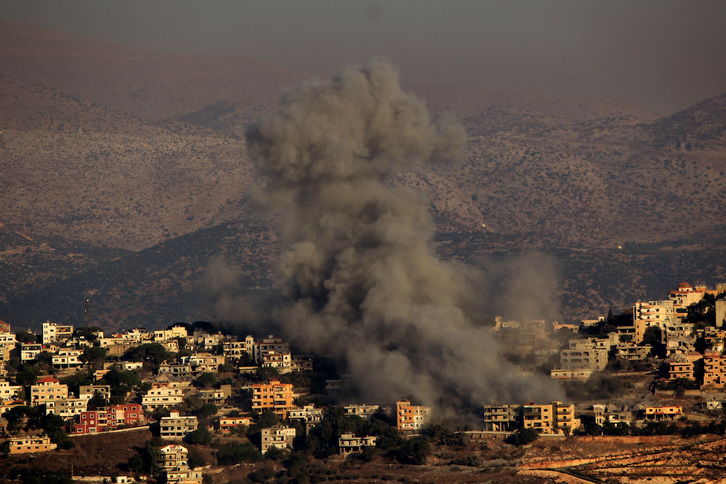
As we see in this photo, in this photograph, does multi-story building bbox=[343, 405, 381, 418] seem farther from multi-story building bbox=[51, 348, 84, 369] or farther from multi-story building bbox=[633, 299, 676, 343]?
multi-story building bbox=[51, 348, 84, 369]

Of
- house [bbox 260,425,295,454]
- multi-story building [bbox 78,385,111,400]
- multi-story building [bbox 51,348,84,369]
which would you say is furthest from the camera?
multi-story building [bbox 51,348,84,369]

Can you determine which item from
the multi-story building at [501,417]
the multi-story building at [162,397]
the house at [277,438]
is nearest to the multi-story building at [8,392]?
the multi-story building at [162,397]

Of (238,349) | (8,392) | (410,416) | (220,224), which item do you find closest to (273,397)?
(410,416)

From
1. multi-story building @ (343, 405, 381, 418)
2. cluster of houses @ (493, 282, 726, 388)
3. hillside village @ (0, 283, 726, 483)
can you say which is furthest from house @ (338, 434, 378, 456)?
cluster of houses @ (493, 282, 726, 388)

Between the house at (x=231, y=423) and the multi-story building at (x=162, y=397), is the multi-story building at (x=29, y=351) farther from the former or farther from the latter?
the house at (x=231, y=423)

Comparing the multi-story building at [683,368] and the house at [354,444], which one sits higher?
the multi-story building at [683,368]

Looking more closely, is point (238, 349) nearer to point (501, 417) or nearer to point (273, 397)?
point (273, 397)
